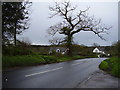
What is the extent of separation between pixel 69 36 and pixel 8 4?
68.8 feet

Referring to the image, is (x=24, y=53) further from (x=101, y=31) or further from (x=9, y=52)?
(x=101, y=31)

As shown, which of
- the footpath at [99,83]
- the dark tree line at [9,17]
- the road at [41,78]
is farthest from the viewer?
the dark tree line at [9,17]

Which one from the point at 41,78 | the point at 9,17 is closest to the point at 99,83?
the point at 41,78

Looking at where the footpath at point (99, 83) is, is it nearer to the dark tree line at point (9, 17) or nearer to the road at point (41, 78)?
the road at point (41, 78)

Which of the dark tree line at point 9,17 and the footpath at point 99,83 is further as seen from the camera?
the dark tree line at point 9,17

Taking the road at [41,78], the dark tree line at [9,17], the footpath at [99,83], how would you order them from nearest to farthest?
the footpath at [99,83]
the road at [41,78]
the dark tree line at [9,17]

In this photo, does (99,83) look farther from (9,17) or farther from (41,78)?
(9,17)

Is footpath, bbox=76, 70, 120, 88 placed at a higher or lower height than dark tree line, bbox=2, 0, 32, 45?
lower

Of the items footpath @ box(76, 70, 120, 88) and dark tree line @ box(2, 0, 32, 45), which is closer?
footpath @ box(76, 70, 120, 88)

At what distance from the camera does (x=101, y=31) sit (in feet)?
127

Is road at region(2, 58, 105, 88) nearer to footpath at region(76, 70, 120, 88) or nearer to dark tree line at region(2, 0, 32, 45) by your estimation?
footpath at region(76, 70, 120, 88)

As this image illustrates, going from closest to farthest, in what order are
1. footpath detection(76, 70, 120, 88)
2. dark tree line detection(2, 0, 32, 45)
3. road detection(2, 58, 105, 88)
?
footpath detection(76, 70, 120, 88) < road detection(2, 58, 105, 88) < dark tree line detection(2, 0, 32, 45)

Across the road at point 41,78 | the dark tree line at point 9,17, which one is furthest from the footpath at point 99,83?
the dark tree line at point 9,17

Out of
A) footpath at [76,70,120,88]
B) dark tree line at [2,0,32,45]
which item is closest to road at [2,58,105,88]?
footpath at [76,70,120,88]
